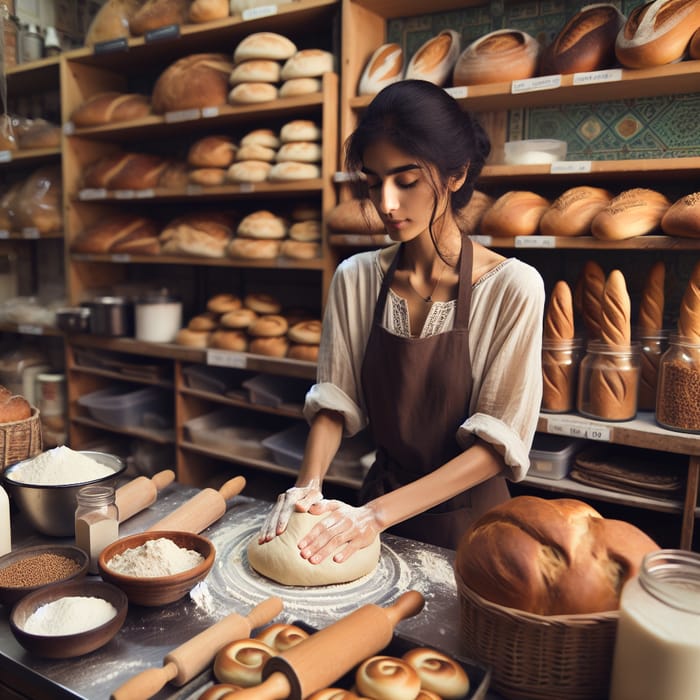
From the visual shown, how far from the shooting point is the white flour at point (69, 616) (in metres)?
0.87

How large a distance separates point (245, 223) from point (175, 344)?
0.70 m

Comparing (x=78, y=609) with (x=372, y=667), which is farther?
(x=78, y=609)

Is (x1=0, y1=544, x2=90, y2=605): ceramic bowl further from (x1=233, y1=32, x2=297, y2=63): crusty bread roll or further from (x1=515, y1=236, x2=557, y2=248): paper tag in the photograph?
(x1=233, y1=32, x2=297, y2=63): crusty bread roll

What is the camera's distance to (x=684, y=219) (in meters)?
1.86

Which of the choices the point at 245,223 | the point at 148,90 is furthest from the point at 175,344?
the point at 148,90

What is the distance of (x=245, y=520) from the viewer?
1309mm

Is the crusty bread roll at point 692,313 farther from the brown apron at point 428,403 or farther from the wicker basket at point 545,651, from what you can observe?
the wicker basket at point 545,651

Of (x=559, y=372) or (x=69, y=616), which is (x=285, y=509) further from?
(x=559, y=372)

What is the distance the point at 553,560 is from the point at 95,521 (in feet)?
2.47

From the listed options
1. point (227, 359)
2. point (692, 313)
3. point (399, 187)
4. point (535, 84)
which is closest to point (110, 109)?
point (227, 359)

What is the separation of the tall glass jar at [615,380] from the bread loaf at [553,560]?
1210mm

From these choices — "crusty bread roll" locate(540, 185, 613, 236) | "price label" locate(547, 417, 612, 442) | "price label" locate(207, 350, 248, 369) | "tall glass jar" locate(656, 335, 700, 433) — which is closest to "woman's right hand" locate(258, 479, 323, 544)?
"price label" locate(547, 417, 612, 442)

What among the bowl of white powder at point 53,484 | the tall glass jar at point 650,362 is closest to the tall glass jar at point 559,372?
the tall glass jar at point 650,362

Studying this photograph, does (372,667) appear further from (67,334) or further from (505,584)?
(67,334)
